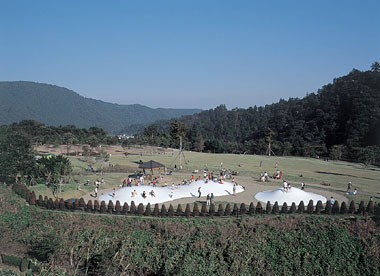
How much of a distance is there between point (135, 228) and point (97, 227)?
245 centimetres

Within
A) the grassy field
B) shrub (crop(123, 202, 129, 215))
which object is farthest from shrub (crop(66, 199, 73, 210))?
the grassy field

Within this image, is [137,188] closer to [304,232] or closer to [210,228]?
[210,228]

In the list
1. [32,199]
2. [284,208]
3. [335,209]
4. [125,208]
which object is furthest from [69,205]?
[335,209]

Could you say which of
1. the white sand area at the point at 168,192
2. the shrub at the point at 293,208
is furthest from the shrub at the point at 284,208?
the white sand area at the point at 168,192

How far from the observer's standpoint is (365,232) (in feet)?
65.3

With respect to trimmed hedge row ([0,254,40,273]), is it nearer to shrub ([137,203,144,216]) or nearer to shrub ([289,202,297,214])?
shrub ([137,203,144,216])

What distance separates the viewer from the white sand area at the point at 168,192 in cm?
2433

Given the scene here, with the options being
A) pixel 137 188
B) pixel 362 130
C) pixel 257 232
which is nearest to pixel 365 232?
pixel 257 232

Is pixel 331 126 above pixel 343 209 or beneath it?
above

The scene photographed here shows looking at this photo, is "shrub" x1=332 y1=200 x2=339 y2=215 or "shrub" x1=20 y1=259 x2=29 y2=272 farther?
"shrub" x1=332 y1=200 x2=339 y2=215

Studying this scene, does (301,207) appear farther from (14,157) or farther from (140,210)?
(14,157)

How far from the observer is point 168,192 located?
26.6m

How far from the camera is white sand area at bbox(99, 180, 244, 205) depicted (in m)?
24.3

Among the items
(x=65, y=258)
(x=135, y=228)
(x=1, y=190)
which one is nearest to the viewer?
(x=65, y=258)
